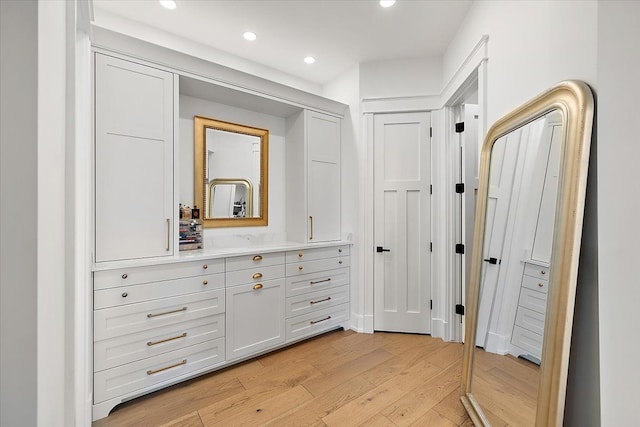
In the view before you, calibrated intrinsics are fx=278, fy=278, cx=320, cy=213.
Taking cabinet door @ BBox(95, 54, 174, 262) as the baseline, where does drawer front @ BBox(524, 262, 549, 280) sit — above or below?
below

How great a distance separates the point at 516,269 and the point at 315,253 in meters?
1.78

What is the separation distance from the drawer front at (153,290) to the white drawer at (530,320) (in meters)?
1.98

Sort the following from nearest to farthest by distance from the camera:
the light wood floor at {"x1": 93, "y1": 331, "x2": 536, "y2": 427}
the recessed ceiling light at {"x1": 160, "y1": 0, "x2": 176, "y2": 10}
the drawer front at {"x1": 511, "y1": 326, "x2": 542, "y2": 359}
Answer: the drawer front at {"x1": 511, "y1": 326, "x2": 542, "y2": 359} < the light wood floor at {"x1": 93, "y1": 331, "x2": 536, "y2": 427} < the recessed ceiling light at {"x1": 160, "y1": 0, "x2": 176, "y2": 10}

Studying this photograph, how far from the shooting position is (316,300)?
284 centimetres

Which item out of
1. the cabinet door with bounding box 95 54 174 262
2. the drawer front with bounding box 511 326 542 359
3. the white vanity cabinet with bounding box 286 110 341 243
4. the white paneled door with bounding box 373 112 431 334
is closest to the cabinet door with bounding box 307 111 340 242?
the white vanity cabinet with bounding box 286 110 341 243

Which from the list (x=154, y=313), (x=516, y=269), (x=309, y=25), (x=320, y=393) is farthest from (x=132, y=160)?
(x=516, y=269)

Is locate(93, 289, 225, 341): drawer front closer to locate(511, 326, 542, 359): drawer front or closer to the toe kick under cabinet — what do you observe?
the toe kick under cabinet

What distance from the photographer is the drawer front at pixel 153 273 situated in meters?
1.77

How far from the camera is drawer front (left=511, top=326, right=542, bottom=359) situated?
118 cm

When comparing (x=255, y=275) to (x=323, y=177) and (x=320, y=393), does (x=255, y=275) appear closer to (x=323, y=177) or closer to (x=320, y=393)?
(x=320, y=393)

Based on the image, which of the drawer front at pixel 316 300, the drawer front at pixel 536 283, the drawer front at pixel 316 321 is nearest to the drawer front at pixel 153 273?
the drawer front at pixel 316 300

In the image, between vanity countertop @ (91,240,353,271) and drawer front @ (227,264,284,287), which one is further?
drawer front @ (227,264,284,287)

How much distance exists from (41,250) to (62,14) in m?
0.65

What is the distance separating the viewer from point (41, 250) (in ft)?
1.72
